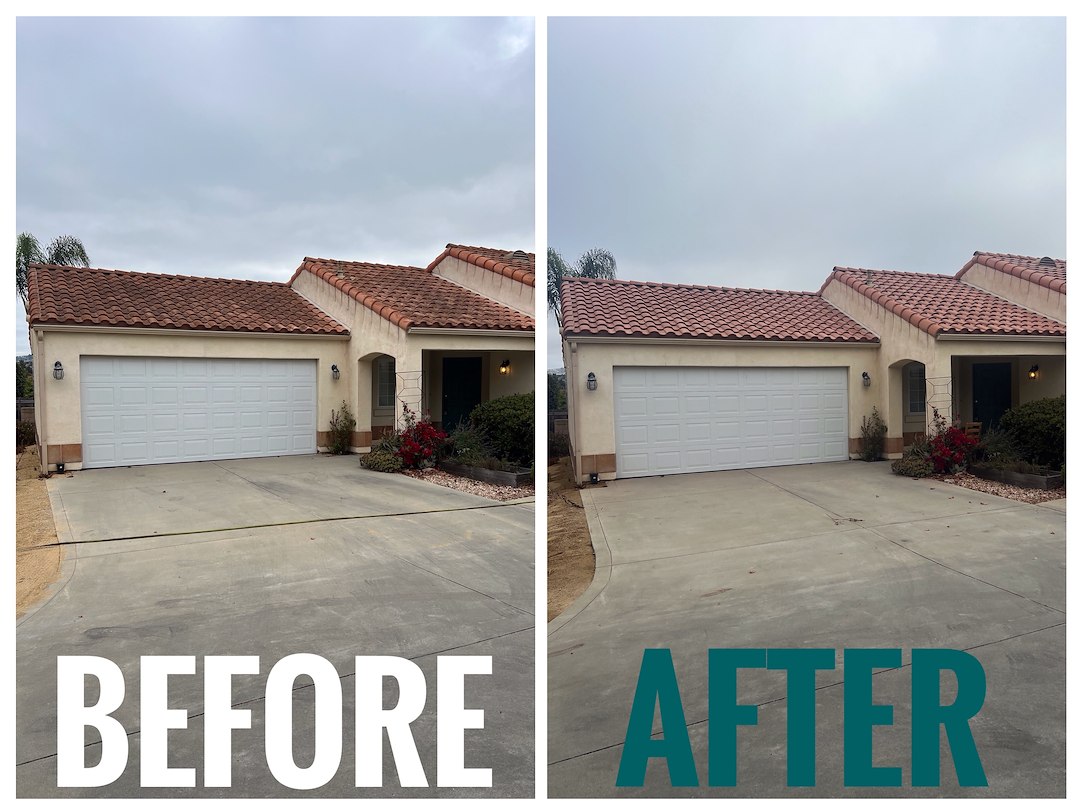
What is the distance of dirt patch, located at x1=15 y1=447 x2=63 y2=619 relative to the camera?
4.25 metres

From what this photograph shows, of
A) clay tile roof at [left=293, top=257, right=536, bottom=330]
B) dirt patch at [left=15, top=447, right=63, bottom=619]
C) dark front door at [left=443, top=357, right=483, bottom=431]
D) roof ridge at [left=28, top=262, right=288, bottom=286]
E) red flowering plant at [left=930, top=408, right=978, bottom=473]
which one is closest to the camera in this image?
dirt patch at [left=15, top=447, right=63, bottom=619]

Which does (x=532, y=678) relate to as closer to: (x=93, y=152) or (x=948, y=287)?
(x=93, y=152)

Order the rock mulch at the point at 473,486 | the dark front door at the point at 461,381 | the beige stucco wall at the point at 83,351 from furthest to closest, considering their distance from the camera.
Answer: the dark front door at the point at 461,381 → the beige stucco wall at the point at 83,351 → the rock mulch at the point at 473,486

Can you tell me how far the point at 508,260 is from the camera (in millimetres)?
10219

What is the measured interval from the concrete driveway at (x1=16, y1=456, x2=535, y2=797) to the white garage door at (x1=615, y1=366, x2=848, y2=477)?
2.92 m

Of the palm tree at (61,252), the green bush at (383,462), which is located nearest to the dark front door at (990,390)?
the green bush at (383,462)

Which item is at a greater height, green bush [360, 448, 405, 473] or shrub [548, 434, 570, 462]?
shrub [548, 434, 570, 462]

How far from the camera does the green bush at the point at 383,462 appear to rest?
9516mm

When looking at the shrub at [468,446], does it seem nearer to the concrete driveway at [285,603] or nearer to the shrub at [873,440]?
the concrete driveway at [285,603]

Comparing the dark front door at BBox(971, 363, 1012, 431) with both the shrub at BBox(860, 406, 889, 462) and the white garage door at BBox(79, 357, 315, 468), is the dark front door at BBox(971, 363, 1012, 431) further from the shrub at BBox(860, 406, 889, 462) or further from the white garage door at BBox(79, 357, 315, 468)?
the white garage door at BBox(79, 357, 315, 468)

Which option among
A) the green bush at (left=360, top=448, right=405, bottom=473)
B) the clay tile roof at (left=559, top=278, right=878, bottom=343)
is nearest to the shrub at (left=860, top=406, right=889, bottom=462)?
the clay tile roof at (left=559, top=278, right=878, bottom=343)

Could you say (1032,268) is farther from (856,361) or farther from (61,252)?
(61,252)

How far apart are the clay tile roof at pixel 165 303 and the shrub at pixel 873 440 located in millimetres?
8646

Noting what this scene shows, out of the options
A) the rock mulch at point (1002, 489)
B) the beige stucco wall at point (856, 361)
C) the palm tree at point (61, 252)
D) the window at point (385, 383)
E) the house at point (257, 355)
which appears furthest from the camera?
the palm tree at point (61, 252)
